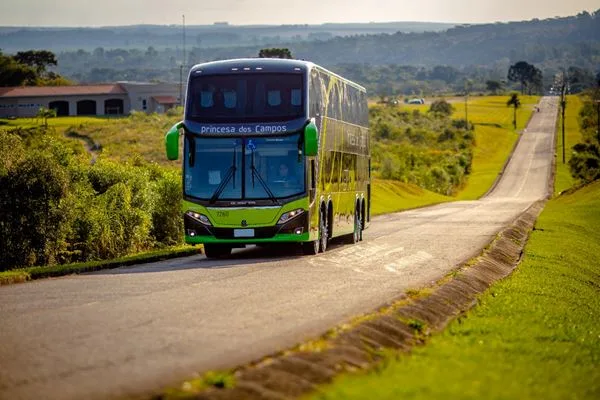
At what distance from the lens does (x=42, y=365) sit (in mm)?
11297

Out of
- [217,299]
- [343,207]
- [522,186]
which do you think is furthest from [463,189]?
[217,299]

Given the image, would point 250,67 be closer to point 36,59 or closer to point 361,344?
point 361,344

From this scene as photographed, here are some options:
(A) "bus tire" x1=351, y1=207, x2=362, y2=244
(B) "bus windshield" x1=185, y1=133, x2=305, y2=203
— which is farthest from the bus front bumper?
(A) "bus tire" x1=351, y1=207, x2=362, y2=244

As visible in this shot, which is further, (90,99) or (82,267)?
(90,99)

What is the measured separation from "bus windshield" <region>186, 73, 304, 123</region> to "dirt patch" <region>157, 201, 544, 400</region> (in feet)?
20.4

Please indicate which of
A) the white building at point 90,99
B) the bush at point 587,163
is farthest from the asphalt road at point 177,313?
the white building at point 90,99

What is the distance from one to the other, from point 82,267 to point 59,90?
112m

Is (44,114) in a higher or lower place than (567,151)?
higher

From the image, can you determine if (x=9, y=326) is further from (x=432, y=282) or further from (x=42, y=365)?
(x=432, y=282)

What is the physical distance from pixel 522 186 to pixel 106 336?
102 metres

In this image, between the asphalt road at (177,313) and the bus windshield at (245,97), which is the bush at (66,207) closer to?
the asphalt road at (177,313)

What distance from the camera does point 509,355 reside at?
42.2 feet

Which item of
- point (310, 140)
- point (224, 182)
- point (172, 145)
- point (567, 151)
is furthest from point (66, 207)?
point (567, 151)

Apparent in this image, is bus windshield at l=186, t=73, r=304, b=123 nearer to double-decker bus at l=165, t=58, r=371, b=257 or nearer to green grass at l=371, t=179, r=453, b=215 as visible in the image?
double-decker bus at l=165, t=58, r=371, b=257
